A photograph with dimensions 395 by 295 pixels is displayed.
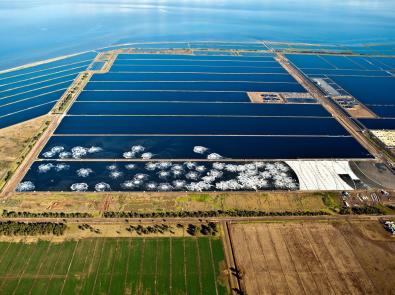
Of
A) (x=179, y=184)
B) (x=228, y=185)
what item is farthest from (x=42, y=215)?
(x=228, y=185)

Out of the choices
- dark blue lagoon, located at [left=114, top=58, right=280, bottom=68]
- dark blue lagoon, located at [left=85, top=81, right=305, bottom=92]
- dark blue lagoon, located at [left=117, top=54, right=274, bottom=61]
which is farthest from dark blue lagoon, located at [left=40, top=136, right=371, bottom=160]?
dark blue lagoon, located at [left=117, top=54, right=274, bottom=61]

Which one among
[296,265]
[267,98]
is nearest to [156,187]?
[296,265]

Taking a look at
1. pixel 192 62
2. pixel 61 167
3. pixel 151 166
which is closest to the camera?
pixel 61 167

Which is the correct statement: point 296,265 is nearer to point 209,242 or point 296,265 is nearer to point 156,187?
point 209,242

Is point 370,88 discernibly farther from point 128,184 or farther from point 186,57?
point 128,184

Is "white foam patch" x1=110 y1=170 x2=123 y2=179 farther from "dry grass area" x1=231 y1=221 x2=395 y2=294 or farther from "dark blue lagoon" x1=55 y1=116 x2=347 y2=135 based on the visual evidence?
"dry grass area" x1=231 y1=221 x2=395 y2=294
